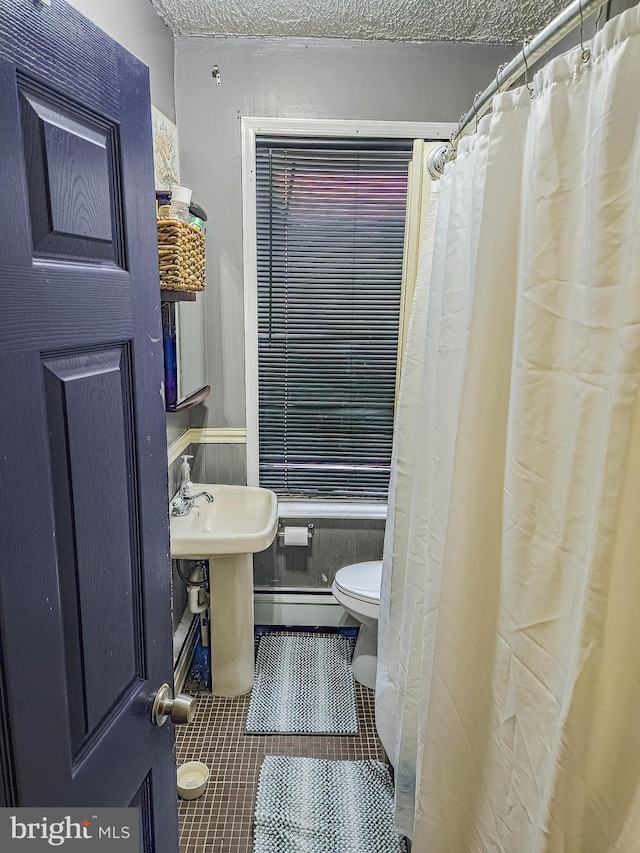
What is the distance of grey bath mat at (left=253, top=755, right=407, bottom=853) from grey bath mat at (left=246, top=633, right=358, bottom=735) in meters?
0.17

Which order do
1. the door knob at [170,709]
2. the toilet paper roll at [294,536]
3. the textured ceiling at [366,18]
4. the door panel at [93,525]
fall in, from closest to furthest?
1. the door panel at [93,525]
2. the door knob at [170,709]
3. the textured ceiling at [366,18]
4. the toilet paper roll at [294,536]

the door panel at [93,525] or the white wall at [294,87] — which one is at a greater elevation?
the white wall at [294,87]

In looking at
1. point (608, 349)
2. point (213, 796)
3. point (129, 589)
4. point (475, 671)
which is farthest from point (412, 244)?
point (213, 796)

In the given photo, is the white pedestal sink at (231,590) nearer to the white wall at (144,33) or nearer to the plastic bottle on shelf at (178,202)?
the plastic bottle on shelf at (178,202)

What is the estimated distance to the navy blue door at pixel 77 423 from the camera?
61cm

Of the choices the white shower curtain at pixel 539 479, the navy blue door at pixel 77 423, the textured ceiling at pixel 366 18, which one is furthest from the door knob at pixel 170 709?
the textured ceiling at pixel 366 18

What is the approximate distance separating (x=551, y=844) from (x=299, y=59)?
2.58m

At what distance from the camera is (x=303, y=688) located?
2.34 meters

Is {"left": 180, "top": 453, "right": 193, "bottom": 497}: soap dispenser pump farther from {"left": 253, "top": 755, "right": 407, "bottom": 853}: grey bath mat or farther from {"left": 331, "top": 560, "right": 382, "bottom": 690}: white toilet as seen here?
{"left": 253, "top": 755, "right": 407, "bottom": 853}: grey bath mat

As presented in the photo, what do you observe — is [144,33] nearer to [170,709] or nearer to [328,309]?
[328,309]

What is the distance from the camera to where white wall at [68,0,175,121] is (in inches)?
60.2

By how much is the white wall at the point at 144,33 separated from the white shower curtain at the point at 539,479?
3.50 ft

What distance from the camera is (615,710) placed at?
2.72 feet

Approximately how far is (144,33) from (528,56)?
1446 millimetres
